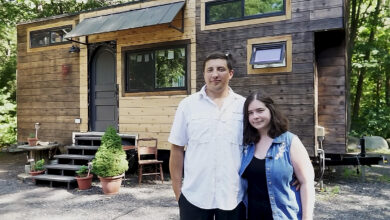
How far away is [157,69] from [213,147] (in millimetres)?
5620

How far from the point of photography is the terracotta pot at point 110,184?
5695 mm

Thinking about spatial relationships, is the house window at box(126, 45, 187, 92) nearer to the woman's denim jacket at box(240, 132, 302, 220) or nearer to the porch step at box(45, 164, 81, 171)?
the porch step at box(45, 164, 81, 171)

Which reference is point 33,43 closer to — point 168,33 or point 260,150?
point 168,33

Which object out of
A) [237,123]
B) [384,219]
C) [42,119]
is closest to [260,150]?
[237,123]

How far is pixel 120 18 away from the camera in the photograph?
23.7 feet

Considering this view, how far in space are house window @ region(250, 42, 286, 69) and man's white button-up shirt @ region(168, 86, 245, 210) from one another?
420 cm

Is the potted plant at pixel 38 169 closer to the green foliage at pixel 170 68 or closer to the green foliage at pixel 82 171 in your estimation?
the green foliage at pixel 82 171

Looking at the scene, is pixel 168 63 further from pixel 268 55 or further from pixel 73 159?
pixel 73 159

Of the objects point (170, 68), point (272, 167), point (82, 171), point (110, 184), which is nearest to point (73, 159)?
point (82, 171)

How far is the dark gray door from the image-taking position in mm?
8039

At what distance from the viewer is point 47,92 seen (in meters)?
8.72

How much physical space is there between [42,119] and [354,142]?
10.1 metres

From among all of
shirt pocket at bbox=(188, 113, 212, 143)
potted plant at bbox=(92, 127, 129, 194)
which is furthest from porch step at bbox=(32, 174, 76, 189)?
shirt pocket at bbox=(188, 113, 212, 143)

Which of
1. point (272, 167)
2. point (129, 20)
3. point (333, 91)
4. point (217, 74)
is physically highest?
point (129, 20)
